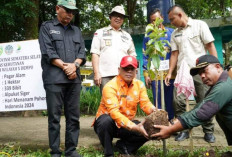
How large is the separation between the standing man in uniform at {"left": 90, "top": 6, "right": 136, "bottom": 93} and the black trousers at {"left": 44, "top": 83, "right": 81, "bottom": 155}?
0.72 m

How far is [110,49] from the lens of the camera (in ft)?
13.6

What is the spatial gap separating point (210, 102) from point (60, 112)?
5.96 ft

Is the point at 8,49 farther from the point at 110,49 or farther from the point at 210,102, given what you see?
the point at 210,102

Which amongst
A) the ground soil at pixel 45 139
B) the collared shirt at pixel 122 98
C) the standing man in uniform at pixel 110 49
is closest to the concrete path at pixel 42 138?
the ground soil at pixel 45 139

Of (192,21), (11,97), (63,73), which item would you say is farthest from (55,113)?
(192,21)

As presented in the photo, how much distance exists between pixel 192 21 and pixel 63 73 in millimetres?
Result: 2221

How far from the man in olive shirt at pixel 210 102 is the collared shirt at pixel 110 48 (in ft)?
5.43

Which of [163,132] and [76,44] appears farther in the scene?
[76,44]

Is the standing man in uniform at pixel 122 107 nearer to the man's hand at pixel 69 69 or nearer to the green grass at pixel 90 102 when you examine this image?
the man's hand at pixel 69 69

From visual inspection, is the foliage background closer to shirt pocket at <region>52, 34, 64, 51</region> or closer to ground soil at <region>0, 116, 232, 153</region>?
ground soil at <region>0, 116, 232, 153</region>

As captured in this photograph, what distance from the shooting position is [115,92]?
11.1 feet

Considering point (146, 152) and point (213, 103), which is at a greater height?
point (213, 103)

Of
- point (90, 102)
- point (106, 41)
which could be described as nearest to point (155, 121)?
point (106, 41)

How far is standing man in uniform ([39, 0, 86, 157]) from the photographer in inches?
126
